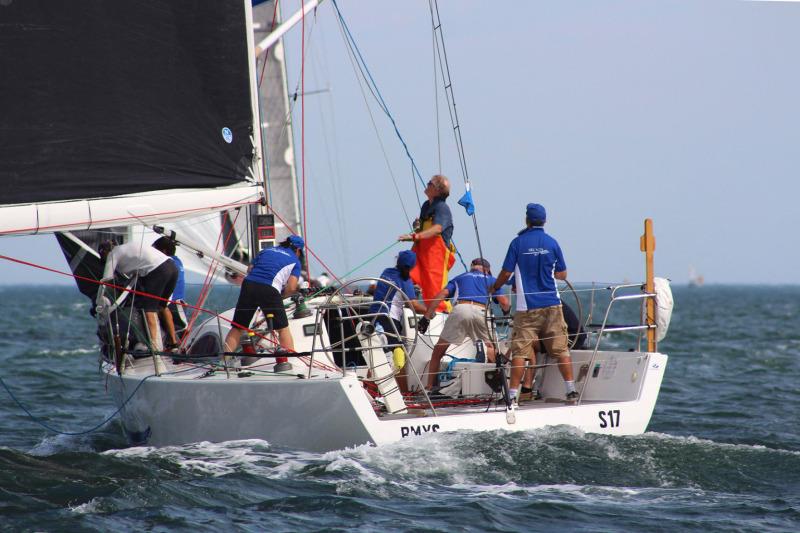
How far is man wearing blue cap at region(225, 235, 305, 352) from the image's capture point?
9.16 meters

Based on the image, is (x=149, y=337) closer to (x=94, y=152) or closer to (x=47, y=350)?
(x=94, y=152)

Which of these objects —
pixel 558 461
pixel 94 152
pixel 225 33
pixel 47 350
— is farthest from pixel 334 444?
pixel 47 350

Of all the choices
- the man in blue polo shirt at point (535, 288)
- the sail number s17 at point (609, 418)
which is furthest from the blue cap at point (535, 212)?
the sail number s17 at point (609, 418)

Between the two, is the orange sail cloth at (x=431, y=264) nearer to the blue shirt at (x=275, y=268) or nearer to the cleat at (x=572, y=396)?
the blue shirt at (x=275, y=268)

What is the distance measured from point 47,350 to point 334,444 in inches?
699

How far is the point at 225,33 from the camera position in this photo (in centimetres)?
960

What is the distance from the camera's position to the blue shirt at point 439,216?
34.0 ft

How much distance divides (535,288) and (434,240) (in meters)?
1.52

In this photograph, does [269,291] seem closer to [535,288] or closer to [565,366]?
[535,288]

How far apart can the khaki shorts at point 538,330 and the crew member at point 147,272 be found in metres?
2.95

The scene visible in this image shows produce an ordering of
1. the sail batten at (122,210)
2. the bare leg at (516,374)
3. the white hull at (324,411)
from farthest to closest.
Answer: the bare leg at (516,374), the sail batten at (122,210), the white hull at (324,411)

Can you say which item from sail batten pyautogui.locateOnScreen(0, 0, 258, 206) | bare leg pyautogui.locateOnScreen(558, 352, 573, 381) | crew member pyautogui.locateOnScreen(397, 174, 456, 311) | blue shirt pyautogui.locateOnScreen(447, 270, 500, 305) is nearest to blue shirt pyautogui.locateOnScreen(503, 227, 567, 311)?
bare leg pyautogui.locateOnScreen(558, 352, 573, 381)

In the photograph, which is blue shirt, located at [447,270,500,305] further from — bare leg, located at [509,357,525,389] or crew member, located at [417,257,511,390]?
bare leg, located at [509,357,525,389]

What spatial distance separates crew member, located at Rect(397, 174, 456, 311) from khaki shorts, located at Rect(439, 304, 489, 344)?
988 mm
